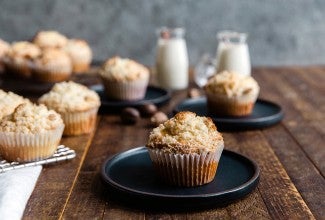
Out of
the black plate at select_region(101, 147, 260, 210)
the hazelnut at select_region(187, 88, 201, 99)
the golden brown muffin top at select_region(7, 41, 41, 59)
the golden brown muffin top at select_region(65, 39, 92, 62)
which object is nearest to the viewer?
the black plate at select_region(101, 147, 260, 210)

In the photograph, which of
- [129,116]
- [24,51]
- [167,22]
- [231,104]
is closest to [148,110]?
[129,116]

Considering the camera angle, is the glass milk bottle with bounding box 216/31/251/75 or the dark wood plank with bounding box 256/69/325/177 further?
the glass milk bottle with bounding box 216/31/251/75

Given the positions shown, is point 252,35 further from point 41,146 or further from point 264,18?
point 41,146

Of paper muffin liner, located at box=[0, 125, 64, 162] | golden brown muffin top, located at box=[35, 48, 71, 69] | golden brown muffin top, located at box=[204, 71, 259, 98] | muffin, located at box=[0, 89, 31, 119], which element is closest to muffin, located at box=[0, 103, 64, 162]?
paper muffin liner, located at box=[0, 125, 64, 162]

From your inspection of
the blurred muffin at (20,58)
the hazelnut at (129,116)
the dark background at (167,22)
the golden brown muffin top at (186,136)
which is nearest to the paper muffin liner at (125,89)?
the hazelnut at (129,116)

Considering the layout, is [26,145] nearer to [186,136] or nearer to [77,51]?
[186,136]

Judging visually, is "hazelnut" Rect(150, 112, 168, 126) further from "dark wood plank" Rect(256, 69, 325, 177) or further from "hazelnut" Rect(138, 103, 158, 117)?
"dark wood plank" Rect(256, 69, 325, 177)
